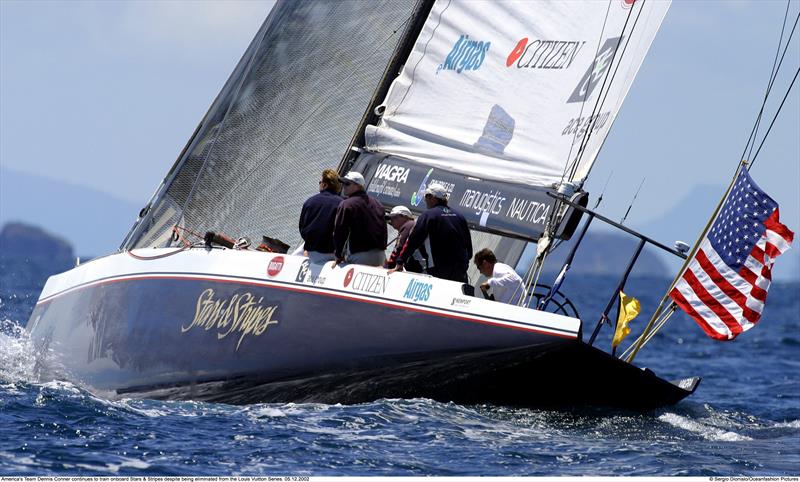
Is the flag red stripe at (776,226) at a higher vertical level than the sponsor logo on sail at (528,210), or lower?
higher

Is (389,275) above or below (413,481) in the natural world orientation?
above

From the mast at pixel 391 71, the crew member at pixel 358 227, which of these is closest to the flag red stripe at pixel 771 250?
the crew member at pixel 358 227

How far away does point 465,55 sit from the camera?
9.85 meters

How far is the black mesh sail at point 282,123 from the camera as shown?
10.5m

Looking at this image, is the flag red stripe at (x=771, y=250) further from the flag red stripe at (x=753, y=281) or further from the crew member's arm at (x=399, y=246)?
the crew member's arm at (x=399, y=246)

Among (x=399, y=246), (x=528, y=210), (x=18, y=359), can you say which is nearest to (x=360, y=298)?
(x=399, y=246)

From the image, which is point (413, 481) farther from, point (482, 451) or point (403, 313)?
point (403, 313)

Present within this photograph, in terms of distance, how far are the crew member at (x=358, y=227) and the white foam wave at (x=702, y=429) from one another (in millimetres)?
2245

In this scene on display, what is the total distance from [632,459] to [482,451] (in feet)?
2.76

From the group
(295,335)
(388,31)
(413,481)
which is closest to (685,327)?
(388,31)

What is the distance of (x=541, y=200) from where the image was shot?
871 centimetres

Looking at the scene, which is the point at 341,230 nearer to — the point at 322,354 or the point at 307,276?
the point at 307,276

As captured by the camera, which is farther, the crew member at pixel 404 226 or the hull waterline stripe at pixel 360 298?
the crew member at pixel 404 226

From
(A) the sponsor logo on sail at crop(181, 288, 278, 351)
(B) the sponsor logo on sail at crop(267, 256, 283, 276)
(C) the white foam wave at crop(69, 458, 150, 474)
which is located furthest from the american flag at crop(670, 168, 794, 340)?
(C) the white foam wave at crop(69, 458, 150, 474)
